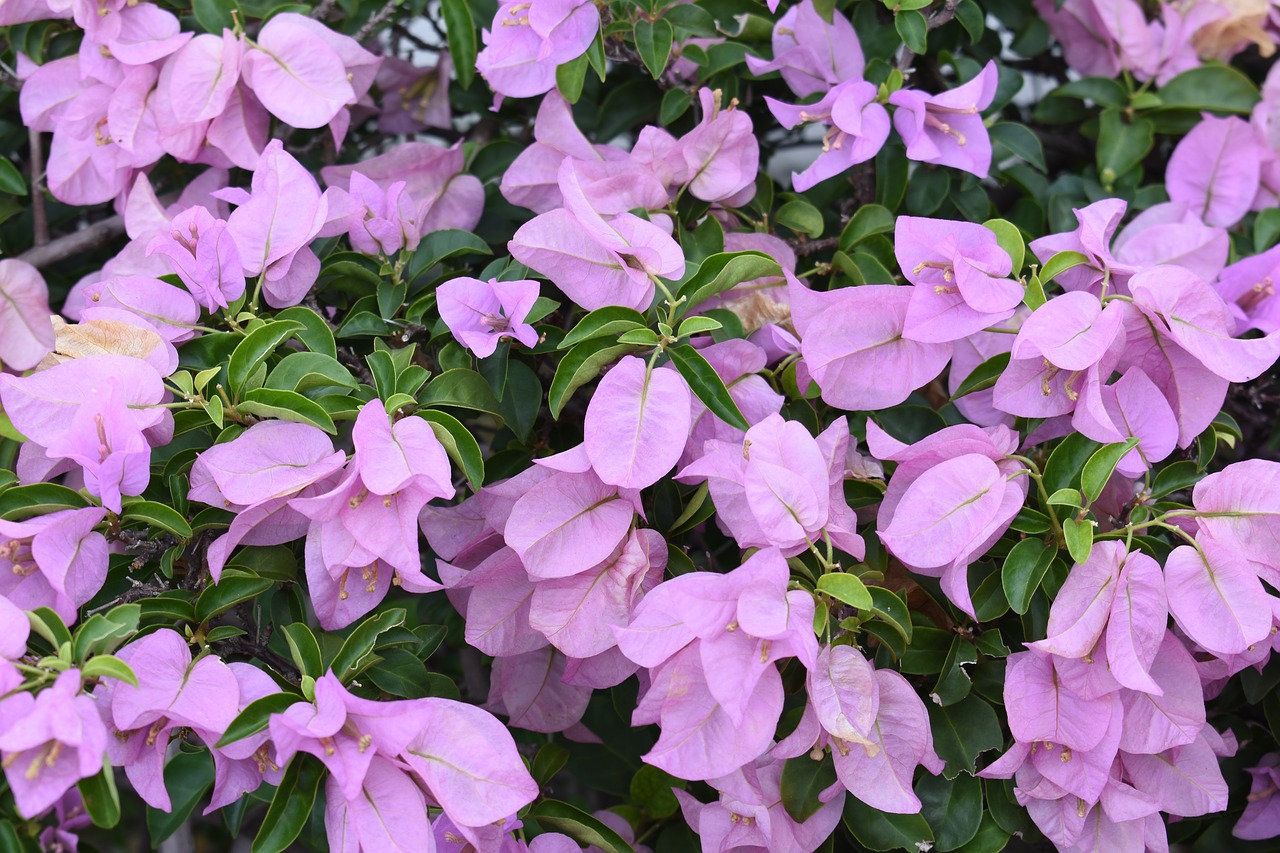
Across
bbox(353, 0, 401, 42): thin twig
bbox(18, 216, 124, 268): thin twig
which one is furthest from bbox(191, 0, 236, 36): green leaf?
bbox(18, 216, 124, 268): thin twig

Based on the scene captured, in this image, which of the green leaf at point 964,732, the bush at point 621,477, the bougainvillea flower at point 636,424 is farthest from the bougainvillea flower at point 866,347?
the green leaf at point 964,732

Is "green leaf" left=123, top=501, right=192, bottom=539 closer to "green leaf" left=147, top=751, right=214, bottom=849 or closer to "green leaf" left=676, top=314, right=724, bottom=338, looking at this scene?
"green leaf" left=147, top=751, right=214, bottom=849

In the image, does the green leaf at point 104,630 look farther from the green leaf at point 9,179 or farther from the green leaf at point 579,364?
the green leaf at point 9,179

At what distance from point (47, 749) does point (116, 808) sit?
0.06 metres

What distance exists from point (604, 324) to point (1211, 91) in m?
0.77

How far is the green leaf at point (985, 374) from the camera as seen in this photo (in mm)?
803

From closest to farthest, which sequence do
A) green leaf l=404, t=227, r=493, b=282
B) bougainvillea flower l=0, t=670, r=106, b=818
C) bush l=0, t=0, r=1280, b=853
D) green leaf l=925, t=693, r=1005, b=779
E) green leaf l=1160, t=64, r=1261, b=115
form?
bougainvillea flower l=0, t=670, r=106, b=818
bush l=0, t=0, r=1280, b=853
green leaf l=925, t=693, r=1005, b=779
green leaf l=404, t=227, r=493, b=282
green leaf l=1160, t=64, r=1261, b=115

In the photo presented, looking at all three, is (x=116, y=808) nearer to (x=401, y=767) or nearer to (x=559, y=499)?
(x=401, y=767)

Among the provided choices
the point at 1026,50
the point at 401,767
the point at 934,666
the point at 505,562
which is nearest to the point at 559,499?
the point at 505,562

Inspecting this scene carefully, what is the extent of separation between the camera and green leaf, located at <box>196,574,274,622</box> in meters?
0.73

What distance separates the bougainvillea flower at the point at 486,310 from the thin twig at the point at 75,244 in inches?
20.4

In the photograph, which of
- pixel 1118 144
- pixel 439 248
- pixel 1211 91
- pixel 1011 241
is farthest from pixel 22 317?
pixel 1211 91

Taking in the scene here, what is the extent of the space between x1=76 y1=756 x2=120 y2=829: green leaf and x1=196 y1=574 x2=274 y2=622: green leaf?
13 cm

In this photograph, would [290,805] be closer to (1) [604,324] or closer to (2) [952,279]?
(1) [604,324]
